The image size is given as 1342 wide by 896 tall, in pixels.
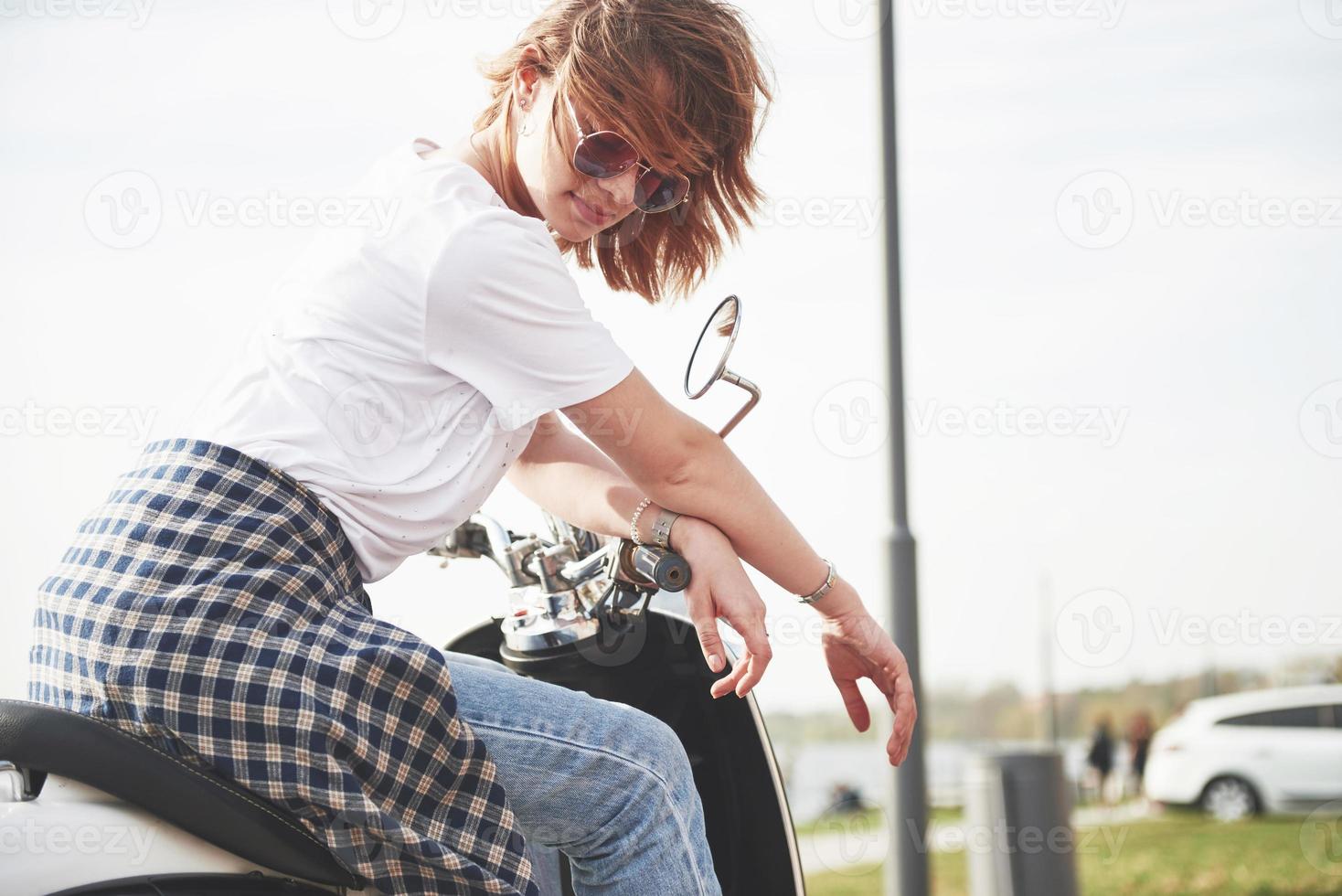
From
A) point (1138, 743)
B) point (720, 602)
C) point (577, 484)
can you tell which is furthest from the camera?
point (1138, 743)

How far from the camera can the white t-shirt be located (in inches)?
57.5

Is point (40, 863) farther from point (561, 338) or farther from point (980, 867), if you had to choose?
point (980, 867)

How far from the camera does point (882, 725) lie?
4.53 metres

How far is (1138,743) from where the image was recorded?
1664cm

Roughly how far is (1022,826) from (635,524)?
10.1 ft

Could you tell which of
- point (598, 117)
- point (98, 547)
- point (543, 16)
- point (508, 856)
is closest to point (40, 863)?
point (98, 547)

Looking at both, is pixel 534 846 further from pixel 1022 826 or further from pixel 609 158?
pixel 1022 826

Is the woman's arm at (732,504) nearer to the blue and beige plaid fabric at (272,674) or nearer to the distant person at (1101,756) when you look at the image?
the blue and beige plaid fabric at (272,674)

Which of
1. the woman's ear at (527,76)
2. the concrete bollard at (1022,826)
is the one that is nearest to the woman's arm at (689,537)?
the woman's ear at (527,76)

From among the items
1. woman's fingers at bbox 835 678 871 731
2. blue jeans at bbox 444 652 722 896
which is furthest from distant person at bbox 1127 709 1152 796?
blue jeans at bbox 444 652 722 896

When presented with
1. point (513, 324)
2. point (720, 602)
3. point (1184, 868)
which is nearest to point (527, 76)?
point (513, 324)

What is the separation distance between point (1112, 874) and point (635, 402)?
10.2 m

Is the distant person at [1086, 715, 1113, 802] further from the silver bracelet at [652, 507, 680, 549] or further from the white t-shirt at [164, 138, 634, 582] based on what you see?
the white t-shirt at [164, 138, 634, 582]

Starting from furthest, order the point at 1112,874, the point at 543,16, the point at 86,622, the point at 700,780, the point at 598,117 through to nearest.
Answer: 1. the point at 1112,874
2. the point at 700,780
3. the point at 543,16
4. the point at 598,117
5. the point at 86,622
